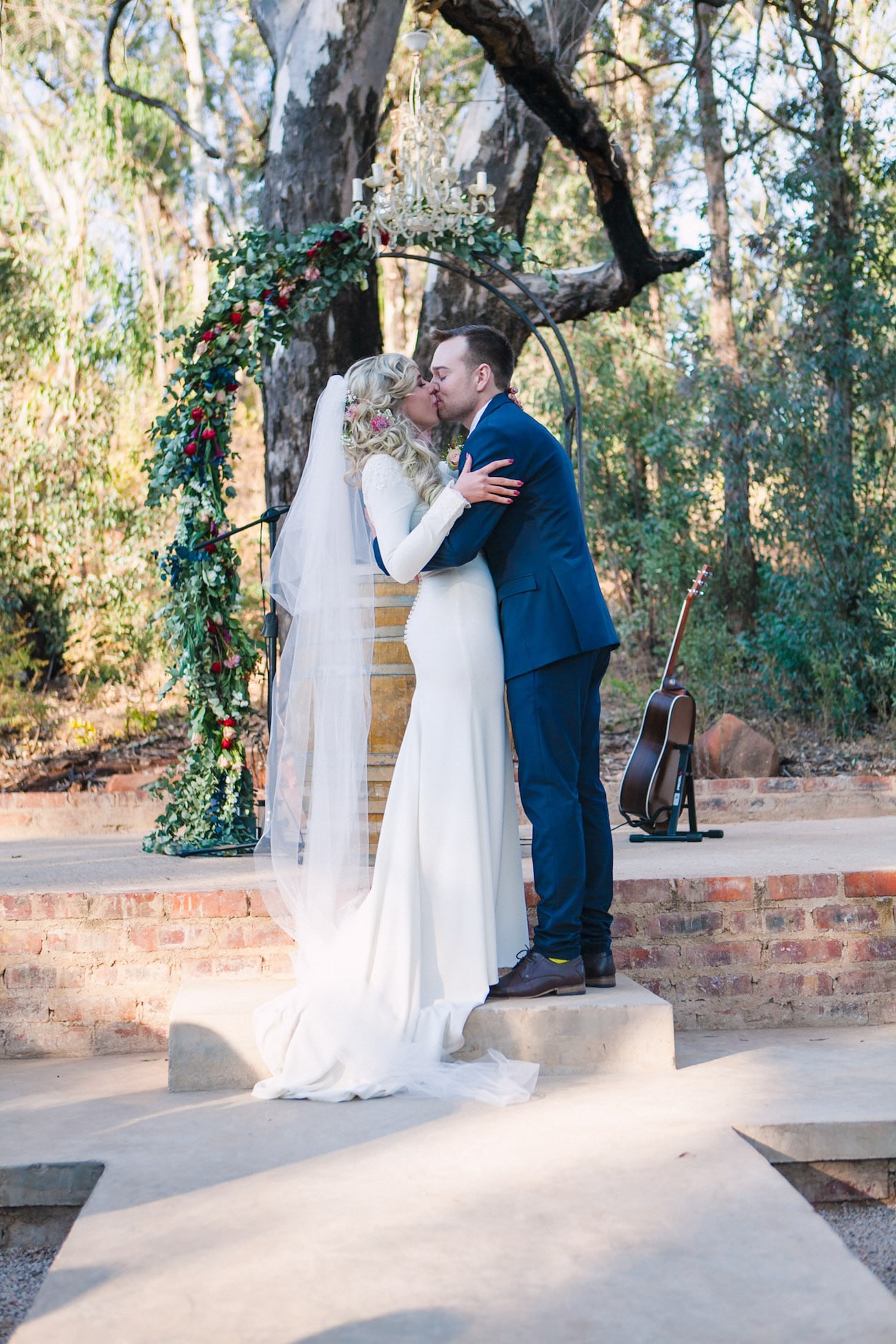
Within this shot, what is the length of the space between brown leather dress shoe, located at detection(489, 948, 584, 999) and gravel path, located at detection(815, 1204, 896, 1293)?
2.74ft

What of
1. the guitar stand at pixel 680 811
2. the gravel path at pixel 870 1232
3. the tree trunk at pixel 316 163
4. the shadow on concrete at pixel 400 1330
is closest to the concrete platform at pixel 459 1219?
the shadow on concrete at pixel 400 1330

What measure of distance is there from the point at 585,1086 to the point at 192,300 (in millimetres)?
13980

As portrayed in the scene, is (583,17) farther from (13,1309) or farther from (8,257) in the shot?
(13,1309)

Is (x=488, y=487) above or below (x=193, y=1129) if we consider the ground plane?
above

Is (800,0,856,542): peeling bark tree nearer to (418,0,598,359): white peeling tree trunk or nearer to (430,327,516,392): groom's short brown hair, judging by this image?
(418,0,598,359): white peeling tree trunk

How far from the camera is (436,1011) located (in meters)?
3.28

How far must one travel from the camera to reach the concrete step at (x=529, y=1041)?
129 inches

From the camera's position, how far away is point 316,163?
24.2ft

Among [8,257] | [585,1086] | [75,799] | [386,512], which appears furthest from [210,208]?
[585,1086]

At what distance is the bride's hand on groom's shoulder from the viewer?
10.7 ft

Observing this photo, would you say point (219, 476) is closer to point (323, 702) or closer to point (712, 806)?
point (323, 702)

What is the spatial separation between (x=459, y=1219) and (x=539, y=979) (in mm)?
1086

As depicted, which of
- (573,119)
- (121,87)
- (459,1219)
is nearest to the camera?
(459,1219)

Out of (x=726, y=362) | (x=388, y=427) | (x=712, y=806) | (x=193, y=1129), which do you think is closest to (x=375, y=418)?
(x=388, y=427)
